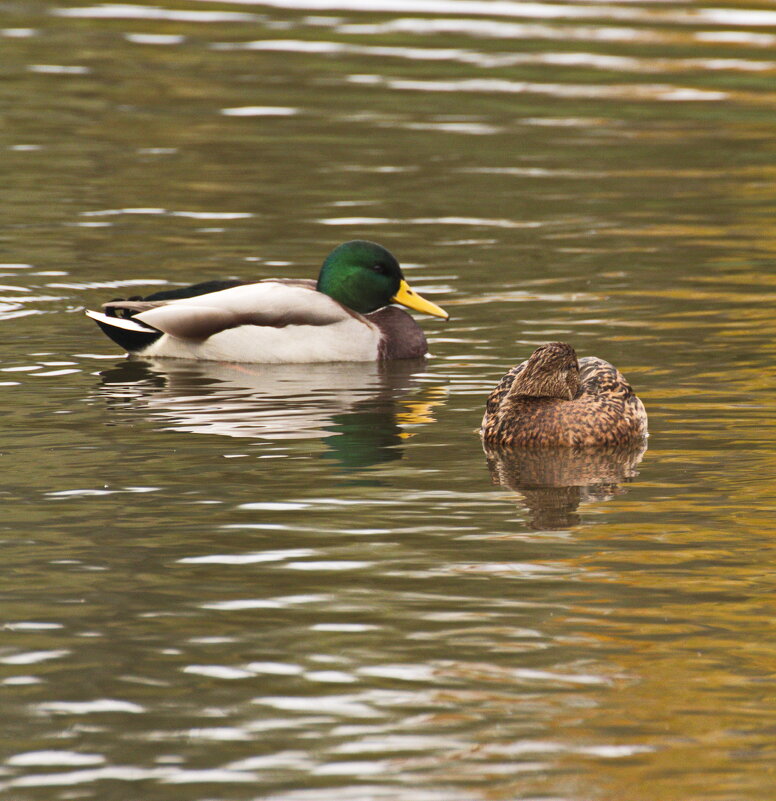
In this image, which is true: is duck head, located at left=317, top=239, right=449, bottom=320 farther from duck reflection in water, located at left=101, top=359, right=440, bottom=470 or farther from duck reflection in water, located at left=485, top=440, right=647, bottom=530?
duck reflection in water, located at left=485, top=440, right=647, bottom=530

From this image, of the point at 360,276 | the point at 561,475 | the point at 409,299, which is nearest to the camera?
the point at 561,475

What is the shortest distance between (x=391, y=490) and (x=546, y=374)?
1.54m

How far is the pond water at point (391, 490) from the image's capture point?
650 cm

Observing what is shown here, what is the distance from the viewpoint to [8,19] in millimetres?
34750

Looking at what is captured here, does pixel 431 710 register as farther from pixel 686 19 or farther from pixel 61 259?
pixel 686 19

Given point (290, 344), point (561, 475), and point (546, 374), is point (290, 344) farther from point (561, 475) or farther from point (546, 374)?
point (561, 475)

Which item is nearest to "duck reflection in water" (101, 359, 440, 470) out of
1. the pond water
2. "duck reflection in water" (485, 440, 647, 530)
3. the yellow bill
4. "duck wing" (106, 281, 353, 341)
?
the pond water

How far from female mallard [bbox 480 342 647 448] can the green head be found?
3142mm

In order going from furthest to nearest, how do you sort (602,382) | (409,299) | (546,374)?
(409,299), (602,382), (546,374)

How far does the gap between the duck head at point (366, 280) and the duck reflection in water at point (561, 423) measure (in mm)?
3011

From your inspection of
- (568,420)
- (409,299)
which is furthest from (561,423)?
(409,299)

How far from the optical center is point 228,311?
13.8 meters

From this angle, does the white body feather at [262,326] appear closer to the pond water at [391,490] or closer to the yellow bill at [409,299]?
the pond water at [391,490]

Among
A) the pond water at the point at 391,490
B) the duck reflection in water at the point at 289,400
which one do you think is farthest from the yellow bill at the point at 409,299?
the duck reflection in water at the point at 289,400
